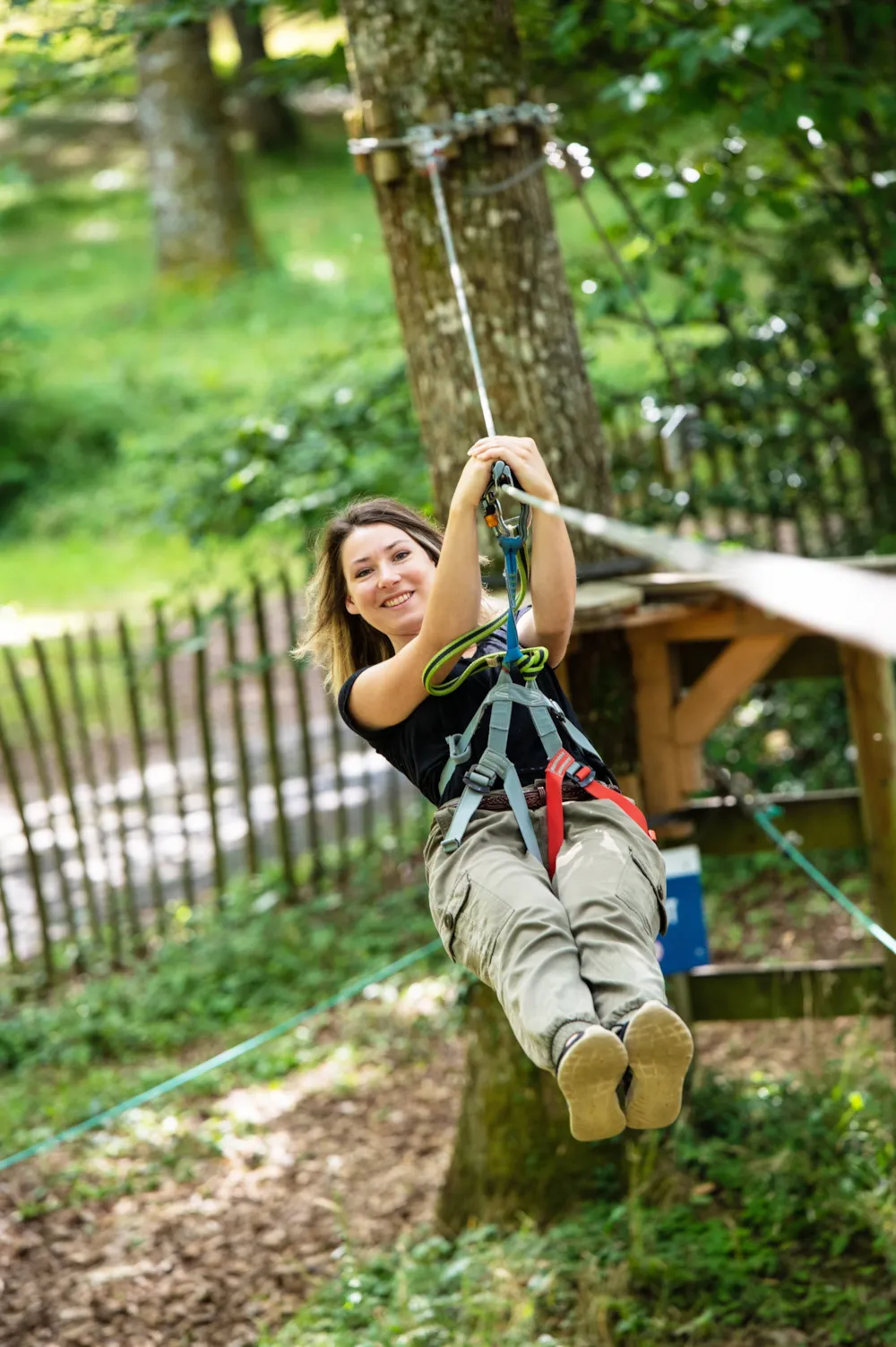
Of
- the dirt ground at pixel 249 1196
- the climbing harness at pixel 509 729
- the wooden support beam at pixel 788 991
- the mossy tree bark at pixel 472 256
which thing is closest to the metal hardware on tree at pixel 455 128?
the mossy tree bark at pixel 472 256

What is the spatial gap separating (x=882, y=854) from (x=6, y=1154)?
3116mm

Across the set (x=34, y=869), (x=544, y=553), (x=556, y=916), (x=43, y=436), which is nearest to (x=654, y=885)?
(x=556, y=916)

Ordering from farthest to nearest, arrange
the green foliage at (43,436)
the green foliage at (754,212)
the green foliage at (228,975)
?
1. the green foliage at (43,436)
2. the green foliage at (228,975)
3. the green foliage at (754,212)

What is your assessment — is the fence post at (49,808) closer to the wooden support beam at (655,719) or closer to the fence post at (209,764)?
the fence post at (209,764)

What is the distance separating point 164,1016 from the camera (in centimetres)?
604

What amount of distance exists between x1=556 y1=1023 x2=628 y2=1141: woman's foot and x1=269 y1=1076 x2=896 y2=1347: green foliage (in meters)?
1.43

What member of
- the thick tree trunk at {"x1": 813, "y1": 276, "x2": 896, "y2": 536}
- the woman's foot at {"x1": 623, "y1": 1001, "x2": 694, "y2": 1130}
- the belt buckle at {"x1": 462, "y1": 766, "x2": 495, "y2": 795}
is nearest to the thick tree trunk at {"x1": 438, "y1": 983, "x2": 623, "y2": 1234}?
the belt buckle at {"x1": 462, "y1": 766, "x2": 495, "y2": 795}

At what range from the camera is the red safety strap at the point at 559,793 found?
2.82 m

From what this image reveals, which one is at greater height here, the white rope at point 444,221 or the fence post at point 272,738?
the white rope at point 444,221

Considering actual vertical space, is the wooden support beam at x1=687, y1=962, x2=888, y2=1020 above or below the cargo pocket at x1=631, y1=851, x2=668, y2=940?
below

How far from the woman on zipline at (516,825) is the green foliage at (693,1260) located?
1296 millimetres

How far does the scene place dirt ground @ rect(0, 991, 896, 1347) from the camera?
13.4 feet

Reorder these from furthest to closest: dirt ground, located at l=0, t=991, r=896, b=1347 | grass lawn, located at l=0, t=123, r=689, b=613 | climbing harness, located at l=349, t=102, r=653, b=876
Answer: grass lawn, located at l=0, t=123, r=689, b=613 → dirt ground, located at l=0, t=991, r=896, b=1347 → climbing harness, located at l=349, t=102, r=653, b=876

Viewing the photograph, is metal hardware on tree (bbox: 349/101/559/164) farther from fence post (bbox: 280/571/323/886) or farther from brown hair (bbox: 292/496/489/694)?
fence post (bbox: 280/571/323/886)
